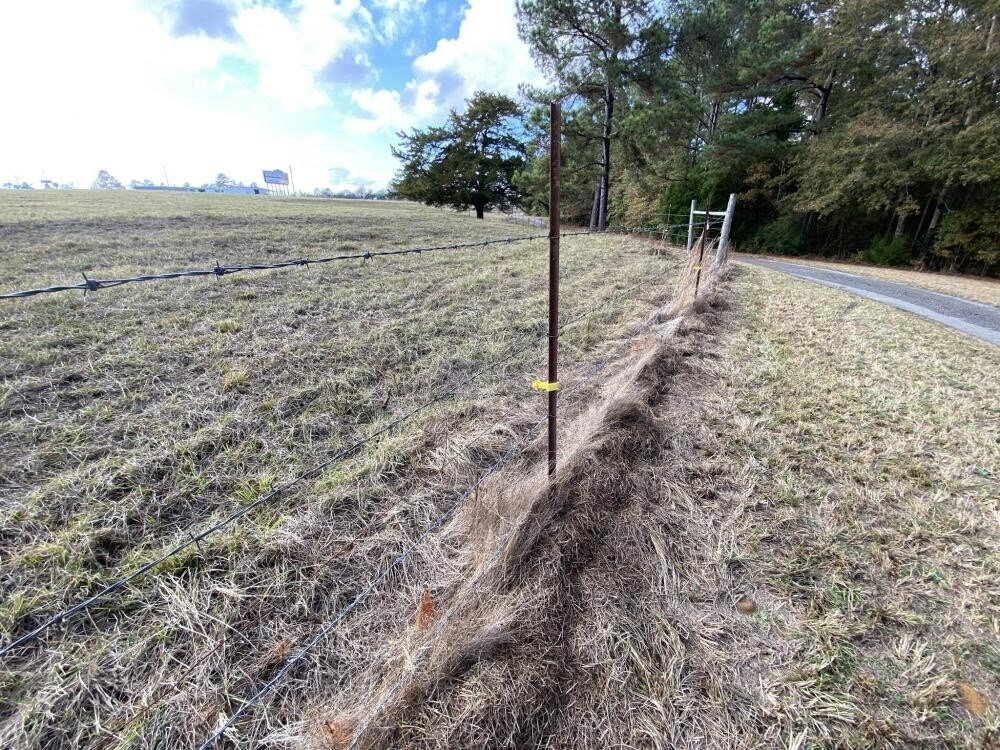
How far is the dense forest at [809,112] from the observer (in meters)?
10.6

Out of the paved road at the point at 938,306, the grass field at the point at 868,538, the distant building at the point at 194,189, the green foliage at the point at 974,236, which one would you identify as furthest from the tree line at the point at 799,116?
the distant building at the point at 194,189

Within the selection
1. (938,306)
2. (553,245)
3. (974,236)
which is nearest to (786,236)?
(974,236)

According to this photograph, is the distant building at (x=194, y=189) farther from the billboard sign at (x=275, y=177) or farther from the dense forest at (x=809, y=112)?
the dense forest at (x=809, y=112)

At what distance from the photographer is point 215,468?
1944 millimetres

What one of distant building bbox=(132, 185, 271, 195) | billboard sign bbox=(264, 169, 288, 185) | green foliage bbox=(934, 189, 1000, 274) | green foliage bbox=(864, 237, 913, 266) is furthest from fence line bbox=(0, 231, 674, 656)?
billboard sign bbox=(264, 169, 288, 185)

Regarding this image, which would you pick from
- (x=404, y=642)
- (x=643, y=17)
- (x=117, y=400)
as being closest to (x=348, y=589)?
(x=404, y=642)

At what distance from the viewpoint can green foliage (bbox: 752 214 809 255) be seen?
A: 49.7 ft

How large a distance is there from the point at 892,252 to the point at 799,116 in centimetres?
583

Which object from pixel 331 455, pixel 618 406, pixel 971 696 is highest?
pixel 618 406

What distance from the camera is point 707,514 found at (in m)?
1.82

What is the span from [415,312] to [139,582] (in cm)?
329

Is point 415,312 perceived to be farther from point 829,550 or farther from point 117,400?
point 829,550

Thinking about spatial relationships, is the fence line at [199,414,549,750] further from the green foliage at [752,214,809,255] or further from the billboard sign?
the billboard sign

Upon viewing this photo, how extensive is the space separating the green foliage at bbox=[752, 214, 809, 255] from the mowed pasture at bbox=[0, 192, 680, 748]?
1482cm
